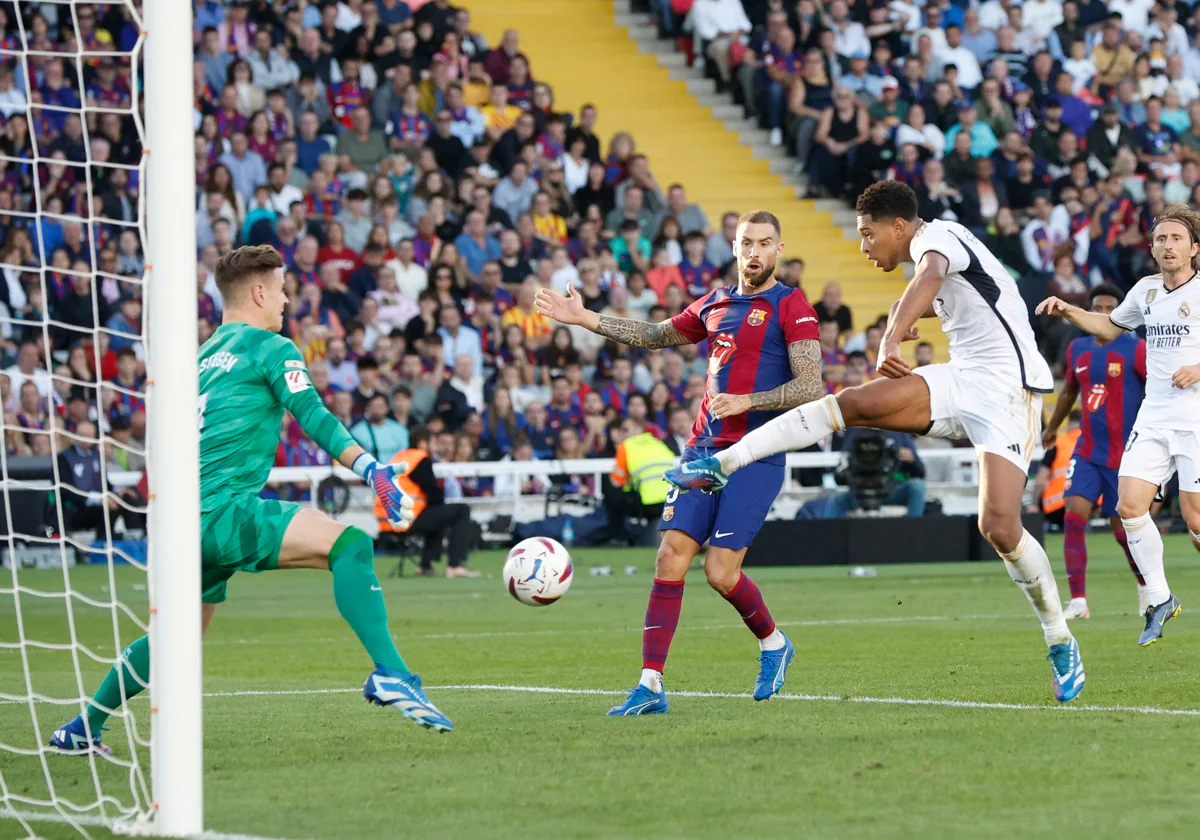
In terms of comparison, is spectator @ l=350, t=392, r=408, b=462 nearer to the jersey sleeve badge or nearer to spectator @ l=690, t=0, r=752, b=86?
spectator @ l=690, t=0, r=752, b=86

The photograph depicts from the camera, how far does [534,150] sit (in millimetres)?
23016

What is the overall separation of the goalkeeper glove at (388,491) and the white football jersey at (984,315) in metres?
2.50

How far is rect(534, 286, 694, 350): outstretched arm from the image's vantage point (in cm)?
824

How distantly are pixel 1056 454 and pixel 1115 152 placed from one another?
26.7 feet

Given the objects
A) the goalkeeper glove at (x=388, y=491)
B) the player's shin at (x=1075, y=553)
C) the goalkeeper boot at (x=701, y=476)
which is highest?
the goalkeeper glove at (x=388, y=491)

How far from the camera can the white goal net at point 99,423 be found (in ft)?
16.6

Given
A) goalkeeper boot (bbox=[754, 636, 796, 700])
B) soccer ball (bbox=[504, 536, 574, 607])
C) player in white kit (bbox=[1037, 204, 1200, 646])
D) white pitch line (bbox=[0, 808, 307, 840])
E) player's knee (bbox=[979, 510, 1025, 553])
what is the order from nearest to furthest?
white pitch line (bbox=[0, 808, 307, 840]), player's knee (bbox=[979, 510, 1025, 553]), goalkeeper boot (bbox=[754, 636, 796, 700]), soccer ball (bbox=[504, 536, 574, 607]), player in white kit (bbox=[1037, 204, 1200, 646])

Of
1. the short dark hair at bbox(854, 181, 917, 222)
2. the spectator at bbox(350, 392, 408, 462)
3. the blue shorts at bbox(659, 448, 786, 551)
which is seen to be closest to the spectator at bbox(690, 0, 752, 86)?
the spectator at bbox(350, 392, 408, 462)

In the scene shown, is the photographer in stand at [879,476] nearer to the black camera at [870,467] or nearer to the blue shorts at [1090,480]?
the black camera at [870,467]

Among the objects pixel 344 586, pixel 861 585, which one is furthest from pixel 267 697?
pixel 861 585

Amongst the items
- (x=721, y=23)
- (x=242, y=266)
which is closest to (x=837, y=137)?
(x=721, y=23)

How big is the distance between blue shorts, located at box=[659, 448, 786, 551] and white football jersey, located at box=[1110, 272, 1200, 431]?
284cm

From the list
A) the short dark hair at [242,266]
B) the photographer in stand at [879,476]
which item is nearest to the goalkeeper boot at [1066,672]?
the short dark hair at [242,266]

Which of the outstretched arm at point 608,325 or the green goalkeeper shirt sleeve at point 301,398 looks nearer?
the green goalkeeper shirt sleeve at point 301,398
